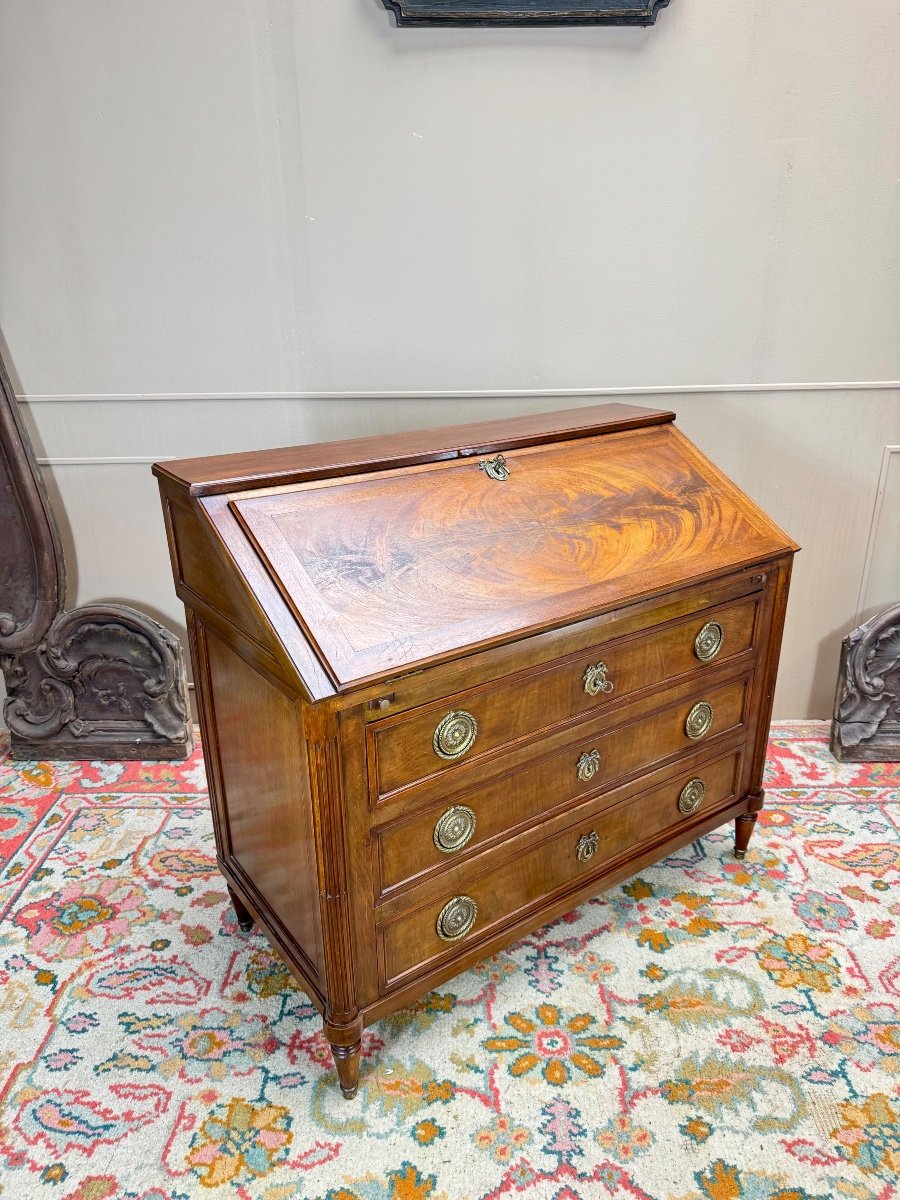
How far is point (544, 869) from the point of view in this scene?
1.94 metres

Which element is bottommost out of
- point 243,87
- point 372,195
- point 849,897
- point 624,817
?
Answer: point 849,897

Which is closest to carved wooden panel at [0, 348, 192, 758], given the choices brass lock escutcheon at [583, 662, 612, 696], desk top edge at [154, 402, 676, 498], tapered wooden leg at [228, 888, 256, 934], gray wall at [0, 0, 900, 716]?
gray wall at [0, 0, 900, 716]

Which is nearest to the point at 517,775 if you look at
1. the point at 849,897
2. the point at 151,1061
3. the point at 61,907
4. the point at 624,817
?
the point at 624,817

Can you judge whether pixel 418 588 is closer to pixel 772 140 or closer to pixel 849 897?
pixel 849 897

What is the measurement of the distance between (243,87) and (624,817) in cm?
218

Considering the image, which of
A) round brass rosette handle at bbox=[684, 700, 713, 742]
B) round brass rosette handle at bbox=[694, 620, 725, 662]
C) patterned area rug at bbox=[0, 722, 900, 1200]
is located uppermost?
round brass rosette handle at bbox=[694, 620, 725, 662]

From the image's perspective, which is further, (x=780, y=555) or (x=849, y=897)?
(x=849, y=897)

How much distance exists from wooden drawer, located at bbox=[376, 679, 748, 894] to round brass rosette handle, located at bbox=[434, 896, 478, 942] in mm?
118

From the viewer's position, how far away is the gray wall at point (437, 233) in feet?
7.61

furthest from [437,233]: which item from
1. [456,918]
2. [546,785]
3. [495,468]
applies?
[456,918]

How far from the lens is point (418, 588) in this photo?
1.61 meters

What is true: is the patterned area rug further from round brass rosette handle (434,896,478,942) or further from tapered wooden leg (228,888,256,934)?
round brass rosette handle (434,896,478,942)

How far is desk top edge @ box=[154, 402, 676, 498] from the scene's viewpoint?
5.29 ft

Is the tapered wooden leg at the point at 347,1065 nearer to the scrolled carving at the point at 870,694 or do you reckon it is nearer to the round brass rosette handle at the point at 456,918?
the round brass rosette handle at the point at 456,918
